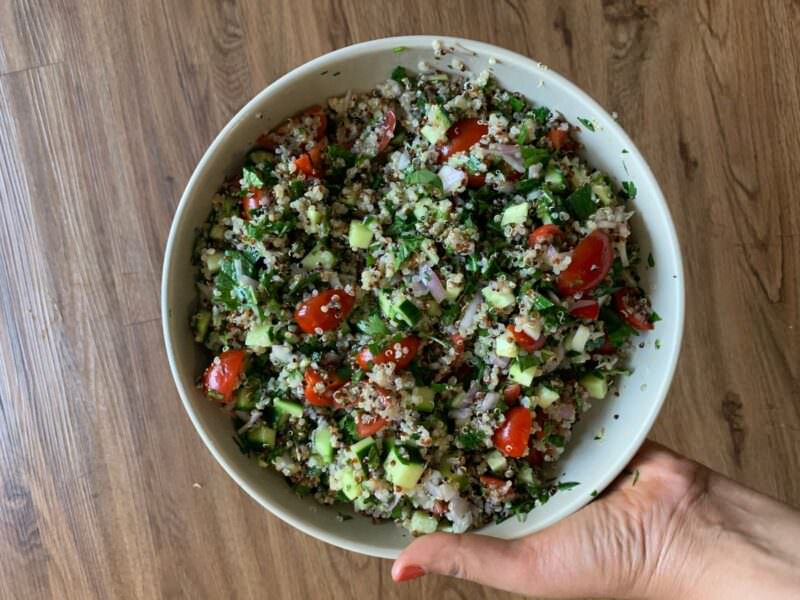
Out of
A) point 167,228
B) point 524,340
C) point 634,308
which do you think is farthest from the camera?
point 167,228

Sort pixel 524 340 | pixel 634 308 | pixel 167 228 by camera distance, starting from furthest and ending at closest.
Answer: pixel 167 228 < pixel 634 308 < pixel 524 340

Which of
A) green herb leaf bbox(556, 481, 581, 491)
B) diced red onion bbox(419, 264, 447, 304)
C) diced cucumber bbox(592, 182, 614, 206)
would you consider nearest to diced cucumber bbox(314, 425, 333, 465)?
diced red onion bbox(419, 264, 447, 304)

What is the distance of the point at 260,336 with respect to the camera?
4.45 ft

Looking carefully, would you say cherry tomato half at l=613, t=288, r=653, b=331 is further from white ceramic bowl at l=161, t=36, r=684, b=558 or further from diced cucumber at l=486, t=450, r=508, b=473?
diced cucumber at l=486, t=450, r=508, b=473

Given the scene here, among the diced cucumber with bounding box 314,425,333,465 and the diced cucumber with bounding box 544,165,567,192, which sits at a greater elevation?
the diced cucumber with bounding box 544,165,567,192

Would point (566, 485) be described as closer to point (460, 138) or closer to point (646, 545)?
point (646, 545)

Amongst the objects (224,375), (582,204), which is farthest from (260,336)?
(582,204)

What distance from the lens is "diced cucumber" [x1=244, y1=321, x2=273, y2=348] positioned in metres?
1.35

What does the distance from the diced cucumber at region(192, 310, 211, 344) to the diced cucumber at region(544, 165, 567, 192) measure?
70 centimetres

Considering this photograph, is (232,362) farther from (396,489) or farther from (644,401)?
(644,401)

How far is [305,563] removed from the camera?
1736 mm

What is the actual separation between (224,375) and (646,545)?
2.89 feet

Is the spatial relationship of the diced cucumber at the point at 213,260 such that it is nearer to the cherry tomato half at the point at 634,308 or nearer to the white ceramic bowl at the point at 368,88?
the white ceramic bowl at the point at 368,88

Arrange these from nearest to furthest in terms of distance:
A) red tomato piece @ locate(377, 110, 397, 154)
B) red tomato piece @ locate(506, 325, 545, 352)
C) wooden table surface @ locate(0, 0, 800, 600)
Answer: red tomato piece @ locate(506, 325, 545, 352) < red tomato piece @ locate(377, 110, 397, 154) < wooden table surface @ locate(0, 0, 800, 600)
